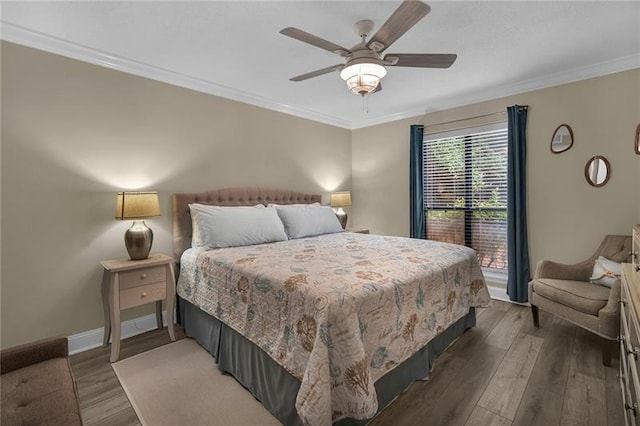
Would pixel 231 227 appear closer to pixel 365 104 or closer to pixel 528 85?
pixel 365 104

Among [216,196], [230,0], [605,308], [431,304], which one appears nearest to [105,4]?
[230,0]

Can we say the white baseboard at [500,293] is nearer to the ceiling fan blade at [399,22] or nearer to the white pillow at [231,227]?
the white pillow at [231,227]

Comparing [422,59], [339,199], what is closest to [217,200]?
[339,199]

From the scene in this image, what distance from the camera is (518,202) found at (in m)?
3.46

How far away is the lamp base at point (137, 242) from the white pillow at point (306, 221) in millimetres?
1415

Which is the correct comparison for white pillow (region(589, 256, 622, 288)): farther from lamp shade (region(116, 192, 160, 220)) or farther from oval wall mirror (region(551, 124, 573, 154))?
lamp shade (region(116, 192, 160, 220))

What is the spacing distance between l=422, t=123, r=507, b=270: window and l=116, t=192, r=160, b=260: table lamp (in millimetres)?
3601

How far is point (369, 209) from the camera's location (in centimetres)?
503

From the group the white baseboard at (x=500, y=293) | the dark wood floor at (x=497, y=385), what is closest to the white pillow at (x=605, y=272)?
the dark wood floor at (x=497, y=385)

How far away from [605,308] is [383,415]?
1.92m

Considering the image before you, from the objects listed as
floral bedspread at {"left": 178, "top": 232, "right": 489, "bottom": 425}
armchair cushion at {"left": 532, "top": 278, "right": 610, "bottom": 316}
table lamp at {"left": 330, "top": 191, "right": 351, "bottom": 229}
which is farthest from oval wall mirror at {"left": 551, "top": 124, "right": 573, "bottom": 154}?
table lamp at {"left": 330, "top": 191, "right": 351, "bottom": 229}

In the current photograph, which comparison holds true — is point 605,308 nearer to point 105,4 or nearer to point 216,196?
point 216,196

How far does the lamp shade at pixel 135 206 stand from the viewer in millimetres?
2500

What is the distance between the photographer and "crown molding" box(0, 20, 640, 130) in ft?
7.67
